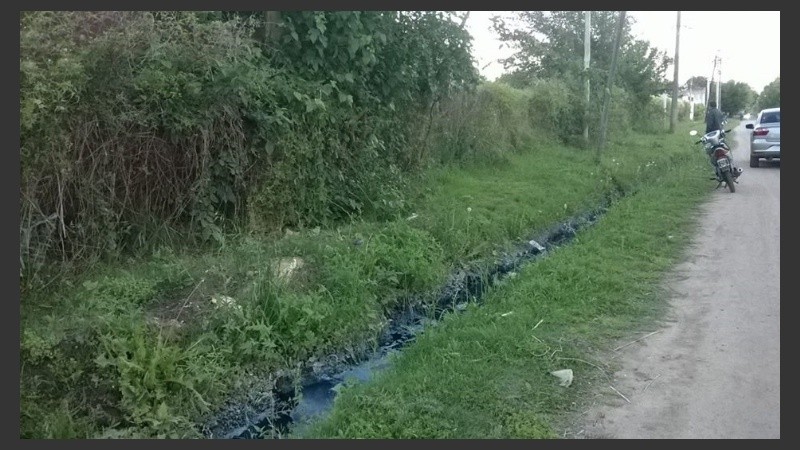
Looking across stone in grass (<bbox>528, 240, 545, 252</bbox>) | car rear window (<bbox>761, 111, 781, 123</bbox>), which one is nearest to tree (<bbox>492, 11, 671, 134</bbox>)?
car rear window (<bbox>761, 111, 781, 123</bbox>)

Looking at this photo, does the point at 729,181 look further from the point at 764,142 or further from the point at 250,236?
the point at 250,236

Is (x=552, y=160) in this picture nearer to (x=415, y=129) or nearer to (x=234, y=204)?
(x=415, y=129)

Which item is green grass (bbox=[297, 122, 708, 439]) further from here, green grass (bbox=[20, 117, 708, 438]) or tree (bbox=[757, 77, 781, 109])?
tree (bbox=[757, 77, 781, 109])

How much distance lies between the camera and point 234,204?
291 inches

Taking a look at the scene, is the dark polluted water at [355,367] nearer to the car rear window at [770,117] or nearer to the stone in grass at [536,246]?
the stone in grass at [536,246]

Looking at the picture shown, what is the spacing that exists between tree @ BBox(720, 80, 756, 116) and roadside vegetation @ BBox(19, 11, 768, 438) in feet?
141

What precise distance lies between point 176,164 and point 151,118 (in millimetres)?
629

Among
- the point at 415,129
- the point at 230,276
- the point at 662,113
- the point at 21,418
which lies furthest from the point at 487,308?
the point at 662,113

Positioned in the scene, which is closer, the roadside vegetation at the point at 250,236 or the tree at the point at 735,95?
the roadside vegetation at the point at 250,236

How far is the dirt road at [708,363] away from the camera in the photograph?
4.01m

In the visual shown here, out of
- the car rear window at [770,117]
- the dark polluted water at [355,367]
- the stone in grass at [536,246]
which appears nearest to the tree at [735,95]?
the car rear window at [770,117]

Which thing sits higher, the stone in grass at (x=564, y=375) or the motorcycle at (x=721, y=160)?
the motorcycle at (x=721, y=160)

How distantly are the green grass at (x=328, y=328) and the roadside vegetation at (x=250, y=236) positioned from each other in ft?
0.07

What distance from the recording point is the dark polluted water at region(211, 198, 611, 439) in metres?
4.98
